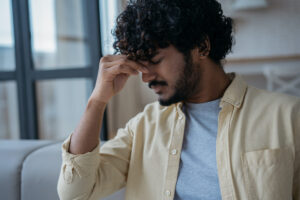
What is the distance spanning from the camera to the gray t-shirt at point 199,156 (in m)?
0.91

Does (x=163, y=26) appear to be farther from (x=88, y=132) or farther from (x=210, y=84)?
(x=88, y=132)

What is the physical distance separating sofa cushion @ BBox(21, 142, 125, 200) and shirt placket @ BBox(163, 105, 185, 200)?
23 cm

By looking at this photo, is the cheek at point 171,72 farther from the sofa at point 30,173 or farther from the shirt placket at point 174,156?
the sofa at point 30,173

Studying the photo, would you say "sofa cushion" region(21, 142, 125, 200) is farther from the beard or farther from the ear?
the ear

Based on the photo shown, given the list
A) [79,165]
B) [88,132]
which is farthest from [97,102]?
[79,165]

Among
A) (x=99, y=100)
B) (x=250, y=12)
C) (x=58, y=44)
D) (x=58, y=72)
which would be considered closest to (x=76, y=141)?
(x=99, y=100)

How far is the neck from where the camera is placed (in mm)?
1012

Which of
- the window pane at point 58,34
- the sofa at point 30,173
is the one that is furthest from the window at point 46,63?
the sofa at point 30,173

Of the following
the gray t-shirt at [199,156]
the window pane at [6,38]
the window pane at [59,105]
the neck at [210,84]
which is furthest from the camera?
the window pane at [59,105]

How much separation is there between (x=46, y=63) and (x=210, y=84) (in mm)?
2093

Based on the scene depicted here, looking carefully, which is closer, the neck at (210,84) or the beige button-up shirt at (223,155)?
the beige button-up shirt at (223,155)

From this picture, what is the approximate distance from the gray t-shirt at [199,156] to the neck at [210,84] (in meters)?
0.02

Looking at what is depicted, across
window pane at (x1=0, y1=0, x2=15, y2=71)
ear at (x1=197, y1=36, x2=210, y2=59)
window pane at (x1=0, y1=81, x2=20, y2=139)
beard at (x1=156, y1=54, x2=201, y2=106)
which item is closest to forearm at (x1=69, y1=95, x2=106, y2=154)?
beard at (x1=156, y1=54, x2=201, y2=106)

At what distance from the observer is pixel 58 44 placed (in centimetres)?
274
